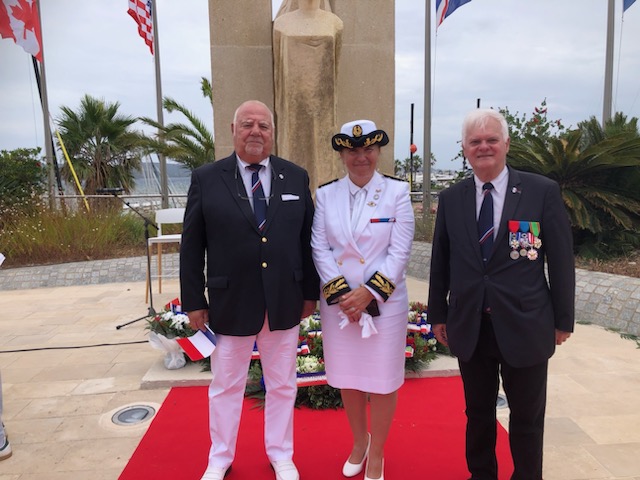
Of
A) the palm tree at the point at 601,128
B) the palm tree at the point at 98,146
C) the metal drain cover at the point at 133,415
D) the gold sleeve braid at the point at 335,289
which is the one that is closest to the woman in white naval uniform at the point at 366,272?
the gold sleeve braid at the point at 335,289

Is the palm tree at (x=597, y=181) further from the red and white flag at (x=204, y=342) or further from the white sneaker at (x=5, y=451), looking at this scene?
the white sneaker at (x=5, y=451)

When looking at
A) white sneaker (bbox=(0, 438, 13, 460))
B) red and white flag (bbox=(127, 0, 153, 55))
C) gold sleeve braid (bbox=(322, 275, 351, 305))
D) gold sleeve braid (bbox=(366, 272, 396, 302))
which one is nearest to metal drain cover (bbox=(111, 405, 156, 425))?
white sneaker (bbox=(0, 438, 13, 460))

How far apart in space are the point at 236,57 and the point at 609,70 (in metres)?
7.31

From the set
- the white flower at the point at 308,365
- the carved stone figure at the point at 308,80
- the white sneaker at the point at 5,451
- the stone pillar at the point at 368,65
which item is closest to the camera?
the white sneaker at the point at 5,451

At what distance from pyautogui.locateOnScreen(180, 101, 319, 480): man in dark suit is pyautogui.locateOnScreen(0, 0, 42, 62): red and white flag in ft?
33.5

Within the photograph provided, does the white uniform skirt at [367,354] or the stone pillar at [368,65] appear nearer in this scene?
the white uniform skirt at [367,354]

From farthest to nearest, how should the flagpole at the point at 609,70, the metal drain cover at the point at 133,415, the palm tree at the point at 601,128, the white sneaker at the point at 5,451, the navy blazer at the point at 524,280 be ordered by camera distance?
the flagpole at the point at 609,70 → the palm tree at the point at 601,128 → the metal drain cover at the point at 133,415 → the white sneaker at the point at 5,451 → the navy blazer at the point at 524,280

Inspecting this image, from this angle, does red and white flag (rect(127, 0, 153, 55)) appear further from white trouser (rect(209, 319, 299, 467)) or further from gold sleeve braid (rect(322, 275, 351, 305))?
gold sleeve braid (rect(322, 275, 351, 305))

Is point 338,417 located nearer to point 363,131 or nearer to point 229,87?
point 363,131

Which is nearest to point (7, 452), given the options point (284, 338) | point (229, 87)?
point (284, 338)

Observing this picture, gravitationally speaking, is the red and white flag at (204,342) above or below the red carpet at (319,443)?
above

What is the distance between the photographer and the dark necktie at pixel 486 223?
212 centimetres

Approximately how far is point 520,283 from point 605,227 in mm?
6071

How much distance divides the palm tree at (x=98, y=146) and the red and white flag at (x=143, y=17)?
226 inches
